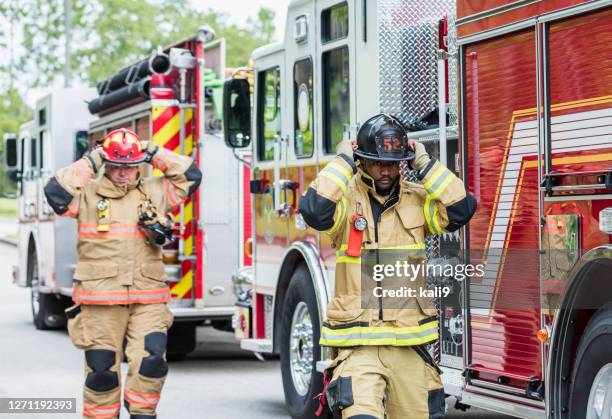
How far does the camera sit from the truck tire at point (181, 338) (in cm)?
1244

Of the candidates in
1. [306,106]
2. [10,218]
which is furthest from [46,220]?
[10,218]

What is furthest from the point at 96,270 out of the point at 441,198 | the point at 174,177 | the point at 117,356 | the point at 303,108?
the point at 441,198

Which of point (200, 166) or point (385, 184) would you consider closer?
point (385, 184)

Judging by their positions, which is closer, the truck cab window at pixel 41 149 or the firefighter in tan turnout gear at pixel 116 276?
the firefighter in tan turnout gear at pixel 116 276

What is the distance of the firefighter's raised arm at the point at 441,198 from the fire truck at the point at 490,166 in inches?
19.0

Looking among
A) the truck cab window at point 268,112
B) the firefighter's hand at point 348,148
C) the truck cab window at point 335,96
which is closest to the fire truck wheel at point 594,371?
the firefighter's hand at point 348,148

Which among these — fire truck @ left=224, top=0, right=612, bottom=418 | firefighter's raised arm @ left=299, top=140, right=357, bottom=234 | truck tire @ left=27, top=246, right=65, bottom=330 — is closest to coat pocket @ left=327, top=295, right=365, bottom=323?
firefighter's raised arm @ left=299, top=140, right=357, bottom=234

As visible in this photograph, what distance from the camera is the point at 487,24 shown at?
21.7 feet

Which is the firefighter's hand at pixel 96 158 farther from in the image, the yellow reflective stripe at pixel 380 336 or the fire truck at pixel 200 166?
the fire truck at pixel 200 166

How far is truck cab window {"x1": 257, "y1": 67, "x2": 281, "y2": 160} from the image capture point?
385 inches

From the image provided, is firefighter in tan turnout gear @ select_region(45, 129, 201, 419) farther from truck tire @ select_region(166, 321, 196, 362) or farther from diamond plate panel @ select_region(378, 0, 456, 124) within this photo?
truck tire @ select_region(166, 321, 196, 362)

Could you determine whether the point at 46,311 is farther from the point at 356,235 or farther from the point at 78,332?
the point at 356,235

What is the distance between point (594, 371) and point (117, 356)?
313cm

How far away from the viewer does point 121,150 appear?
7.84 m
